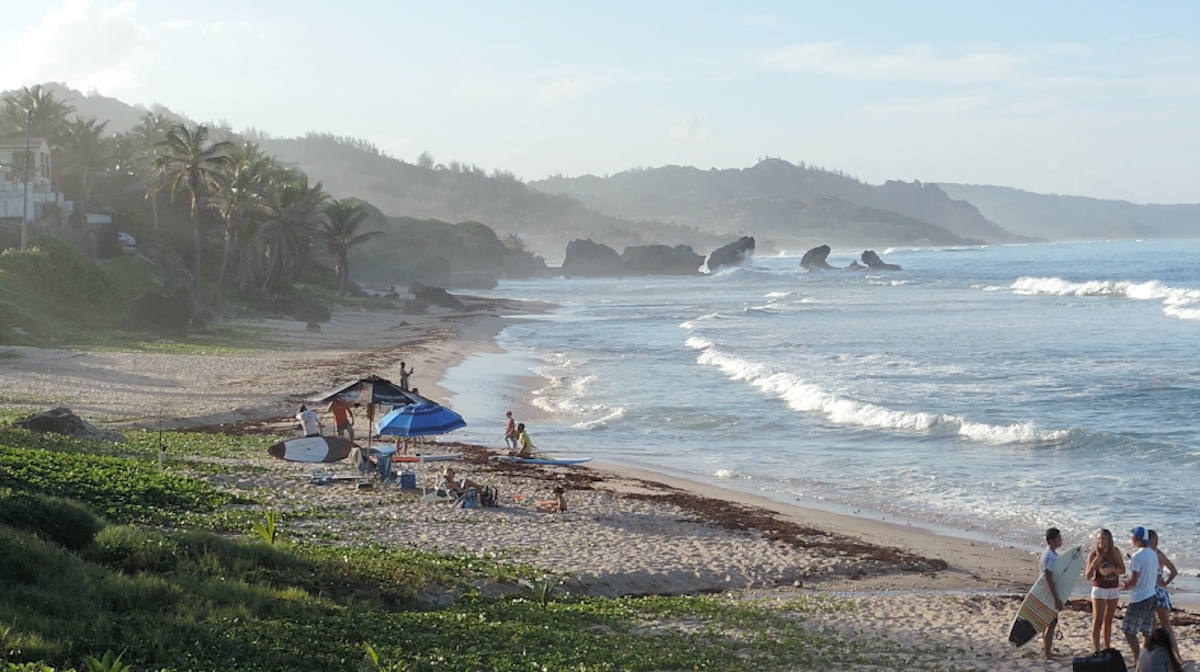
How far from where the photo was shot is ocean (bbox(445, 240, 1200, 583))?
1848 centimetres

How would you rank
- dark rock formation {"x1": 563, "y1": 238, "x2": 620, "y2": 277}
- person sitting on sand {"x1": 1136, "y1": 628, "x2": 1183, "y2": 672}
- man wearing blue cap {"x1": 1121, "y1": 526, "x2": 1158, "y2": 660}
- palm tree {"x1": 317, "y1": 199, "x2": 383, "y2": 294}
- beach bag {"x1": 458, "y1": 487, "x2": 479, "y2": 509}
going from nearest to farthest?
person sitting on sand {"x1": 1136, "y1": 628, "x2": 1183, "y2": 672} < man wearing blue cap {"x1": 1121, "y1": 526, "x2": 1158, "y2": 660} < beach bag {"x1": 458, "y1": 487, "x2": 479, "y2": 509} < palm tree {"x1": 317, "y1": 199, "x2": 383, "y2": 294} < dark rock formation {"x1": 563, "y1": 238, "x2": 620, "y2": 277}

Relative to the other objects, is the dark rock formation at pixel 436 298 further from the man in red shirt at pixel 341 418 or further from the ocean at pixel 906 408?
the man in red shirt at pixel 341 418

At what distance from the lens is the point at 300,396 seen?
27.3 m

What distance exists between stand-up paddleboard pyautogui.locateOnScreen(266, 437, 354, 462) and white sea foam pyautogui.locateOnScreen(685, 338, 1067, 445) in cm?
1235

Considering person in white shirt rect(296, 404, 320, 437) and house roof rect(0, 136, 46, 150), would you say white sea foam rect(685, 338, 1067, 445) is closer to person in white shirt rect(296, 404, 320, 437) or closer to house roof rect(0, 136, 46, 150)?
person in white shirt rect(296, 404, 320, 437)

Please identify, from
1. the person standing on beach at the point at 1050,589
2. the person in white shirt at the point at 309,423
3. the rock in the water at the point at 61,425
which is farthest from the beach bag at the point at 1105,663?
the rock in the water at the point at 61,425

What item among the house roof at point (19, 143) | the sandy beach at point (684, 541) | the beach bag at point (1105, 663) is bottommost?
the sandy beach at point (684, 541)

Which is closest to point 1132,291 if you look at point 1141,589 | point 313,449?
point 313,449

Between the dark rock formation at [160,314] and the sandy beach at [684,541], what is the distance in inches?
564

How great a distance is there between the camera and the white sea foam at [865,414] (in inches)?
913

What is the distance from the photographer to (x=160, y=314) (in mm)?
38938

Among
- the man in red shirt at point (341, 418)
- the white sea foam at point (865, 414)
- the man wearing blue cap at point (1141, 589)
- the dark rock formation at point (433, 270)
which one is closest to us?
the man wearing blue cap at point (1141, 589)

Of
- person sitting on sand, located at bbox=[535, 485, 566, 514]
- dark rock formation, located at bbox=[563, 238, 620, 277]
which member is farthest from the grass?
dark rock formation, located at bbox=[563, 238, 620, 277]

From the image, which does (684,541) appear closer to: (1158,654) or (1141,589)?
(1141,589)
